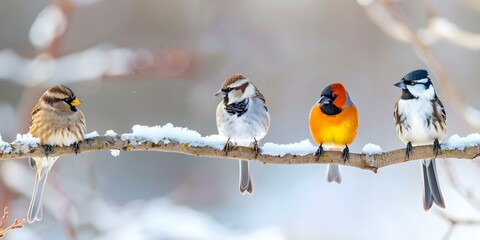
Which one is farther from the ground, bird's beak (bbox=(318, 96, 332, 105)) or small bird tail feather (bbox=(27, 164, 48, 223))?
bird's beak (bbox=(318, 96, 332, 105))

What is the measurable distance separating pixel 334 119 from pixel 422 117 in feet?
1.35

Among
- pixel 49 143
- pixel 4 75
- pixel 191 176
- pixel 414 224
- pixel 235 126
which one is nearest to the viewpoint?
pixel 49 143

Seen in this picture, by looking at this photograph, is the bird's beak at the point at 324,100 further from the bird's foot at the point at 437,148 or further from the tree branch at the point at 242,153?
the bird's foot at the point at 437,148

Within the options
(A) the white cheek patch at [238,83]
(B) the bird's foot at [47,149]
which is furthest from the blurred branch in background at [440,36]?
(B) the bird's foot at [47,149]

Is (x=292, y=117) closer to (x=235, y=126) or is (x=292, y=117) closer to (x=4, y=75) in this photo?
(x=4, y=75)

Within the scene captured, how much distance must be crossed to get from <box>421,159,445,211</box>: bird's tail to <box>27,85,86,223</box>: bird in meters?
1.50

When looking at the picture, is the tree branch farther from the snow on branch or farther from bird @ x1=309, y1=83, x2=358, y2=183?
bird @ x1=309, y1=83, x2=358, y2=183

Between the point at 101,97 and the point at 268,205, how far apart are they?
2249 mm

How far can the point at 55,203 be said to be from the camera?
18.9ft

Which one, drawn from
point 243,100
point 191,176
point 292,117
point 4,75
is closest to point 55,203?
point 4,75

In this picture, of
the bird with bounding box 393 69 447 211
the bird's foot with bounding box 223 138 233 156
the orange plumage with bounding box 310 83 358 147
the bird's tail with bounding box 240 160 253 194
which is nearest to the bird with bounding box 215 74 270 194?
the bird's tail with bounding box 240 160 253 194

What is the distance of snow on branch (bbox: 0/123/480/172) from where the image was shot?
308 centimetres

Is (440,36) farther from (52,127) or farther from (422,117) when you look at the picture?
(52,127)

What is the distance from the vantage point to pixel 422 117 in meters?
3.67
